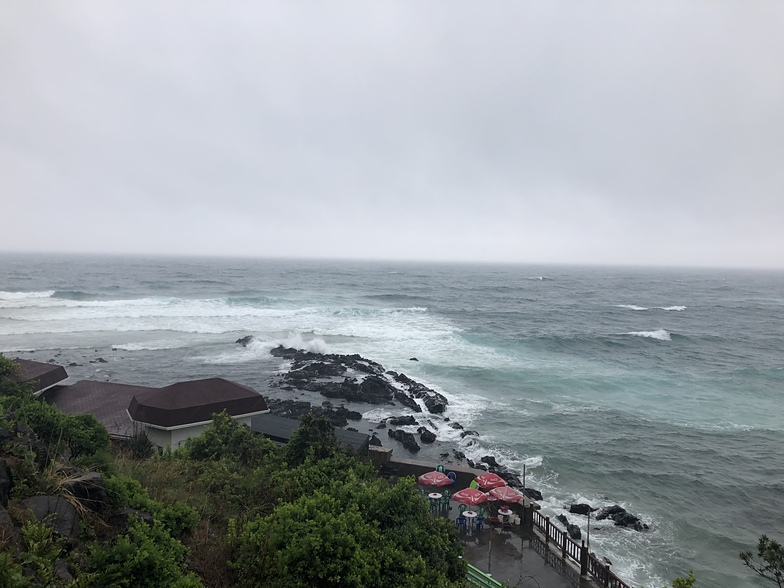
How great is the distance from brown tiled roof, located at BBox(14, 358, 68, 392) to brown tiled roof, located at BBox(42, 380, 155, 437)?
37 centimetres

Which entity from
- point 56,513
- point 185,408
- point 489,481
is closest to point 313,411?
point 185,408

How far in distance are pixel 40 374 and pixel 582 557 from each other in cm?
1834

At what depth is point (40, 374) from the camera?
1625 centimetres

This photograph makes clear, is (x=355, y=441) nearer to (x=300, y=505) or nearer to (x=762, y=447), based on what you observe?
(x=300, y=505)

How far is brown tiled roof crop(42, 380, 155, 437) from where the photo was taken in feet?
49.4

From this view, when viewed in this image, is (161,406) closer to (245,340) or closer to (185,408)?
(185,408)

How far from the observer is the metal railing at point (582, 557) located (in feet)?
36.5

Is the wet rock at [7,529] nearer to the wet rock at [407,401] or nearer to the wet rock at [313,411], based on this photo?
the wet rock at [313,411]

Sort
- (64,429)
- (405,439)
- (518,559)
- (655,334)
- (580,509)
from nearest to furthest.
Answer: (64,429), (518,559), (580,509), (405,439), (655,334)

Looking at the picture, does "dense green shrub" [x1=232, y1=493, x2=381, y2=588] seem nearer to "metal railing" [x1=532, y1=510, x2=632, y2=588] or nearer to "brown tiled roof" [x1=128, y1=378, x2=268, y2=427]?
"metal railing" [x1=532, y1=510, x2=632, y2=588]

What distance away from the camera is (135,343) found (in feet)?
131

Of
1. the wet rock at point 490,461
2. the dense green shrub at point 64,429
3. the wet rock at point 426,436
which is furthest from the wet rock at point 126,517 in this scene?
the wet rock at point 426,436

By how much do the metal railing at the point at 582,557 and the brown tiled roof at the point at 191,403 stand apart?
10.0 meters

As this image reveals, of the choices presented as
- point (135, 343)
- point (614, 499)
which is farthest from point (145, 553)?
point (135, 343)
